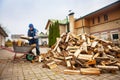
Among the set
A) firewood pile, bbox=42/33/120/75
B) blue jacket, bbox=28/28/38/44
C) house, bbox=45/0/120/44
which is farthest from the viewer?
house, bbox=45/0/120/44

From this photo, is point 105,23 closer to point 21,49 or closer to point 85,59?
point 85,59

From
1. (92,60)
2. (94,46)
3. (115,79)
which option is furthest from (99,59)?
(115,79)

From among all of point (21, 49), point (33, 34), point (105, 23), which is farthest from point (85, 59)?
point (105, 23)

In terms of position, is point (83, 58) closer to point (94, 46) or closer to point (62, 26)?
point (94, 46)

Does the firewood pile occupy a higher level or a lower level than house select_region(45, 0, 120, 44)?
lower

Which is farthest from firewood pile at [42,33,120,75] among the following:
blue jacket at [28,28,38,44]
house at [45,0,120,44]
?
house at [45,0,120,44]

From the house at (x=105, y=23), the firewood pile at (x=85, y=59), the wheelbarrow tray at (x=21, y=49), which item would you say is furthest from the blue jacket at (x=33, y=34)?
the house at (x=105, y=23)

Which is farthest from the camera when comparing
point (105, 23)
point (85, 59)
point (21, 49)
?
point (105, 23)

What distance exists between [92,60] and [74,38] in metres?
2.82

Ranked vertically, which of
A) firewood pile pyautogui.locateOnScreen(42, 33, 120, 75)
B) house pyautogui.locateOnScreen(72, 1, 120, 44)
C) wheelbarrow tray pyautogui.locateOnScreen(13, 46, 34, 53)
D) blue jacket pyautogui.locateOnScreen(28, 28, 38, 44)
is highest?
house pyautogui.locateOnScreen(72, 1, 120, 44)

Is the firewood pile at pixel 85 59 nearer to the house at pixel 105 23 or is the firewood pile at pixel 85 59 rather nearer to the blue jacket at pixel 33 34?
the blue jacket at pixel 33 34

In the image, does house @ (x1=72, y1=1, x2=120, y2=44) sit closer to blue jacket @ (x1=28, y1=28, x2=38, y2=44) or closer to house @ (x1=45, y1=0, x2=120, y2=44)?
house @ (x1=45, y1=0, x2=120, y2=44)

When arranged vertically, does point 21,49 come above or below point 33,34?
below

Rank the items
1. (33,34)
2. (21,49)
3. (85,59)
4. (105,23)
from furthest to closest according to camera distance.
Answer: (105,23) → (33,34) → (21,49) → (85,59)
